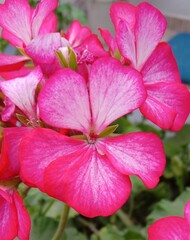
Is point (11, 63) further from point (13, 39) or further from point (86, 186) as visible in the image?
point (86, 186)

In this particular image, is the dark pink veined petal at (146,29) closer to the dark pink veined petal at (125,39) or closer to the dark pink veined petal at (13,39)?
the dark pink veined petal at (125,39)

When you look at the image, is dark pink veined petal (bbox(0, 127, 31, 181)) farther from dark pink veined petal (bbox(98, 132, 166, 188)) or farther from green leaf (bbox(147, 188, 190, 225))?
green leaf (bbox(147, 188, 190, 225))

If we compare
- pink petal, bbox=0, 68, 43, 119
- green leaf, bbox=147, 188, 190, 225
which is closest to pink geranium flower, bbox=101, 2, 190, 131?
pink petal, bbox=0, 68, 43, 119

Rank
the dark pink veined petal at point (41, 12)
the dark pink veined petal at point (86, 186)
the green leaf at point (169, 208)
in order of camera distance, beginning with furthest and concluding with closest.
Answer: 1. the green leaf at point (169, 208)
2. the dark pink veined petal at point (41, 12)
3. the dark pink veined petal at point (86, 186)

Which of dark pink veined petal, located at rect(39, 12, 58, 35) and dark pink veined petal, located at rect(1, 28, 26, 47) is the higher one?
dark pink veined petal, located at rect(39, 12, 58, 35)

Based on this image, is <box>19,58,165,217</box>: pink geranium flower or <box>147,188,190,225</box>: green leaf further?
<box>147,188,190,225</box>: green leaf

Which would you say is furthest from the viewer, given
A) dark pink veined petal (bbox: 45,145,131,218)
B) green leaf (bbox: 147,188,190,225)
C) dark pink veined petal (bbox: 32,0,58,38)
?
green leaf (bbox: 147,188,190,225)

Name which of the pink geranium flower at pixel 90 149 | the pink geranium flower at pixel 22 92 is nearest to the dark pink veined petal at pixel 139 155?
the pink geranium flower at pixel 90 149

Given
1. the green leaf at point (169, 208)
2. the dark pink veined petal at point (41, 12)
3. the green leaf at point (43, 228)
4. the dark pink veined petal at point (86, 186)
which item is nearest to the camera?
the dark pink veined petal at point (86, 186)

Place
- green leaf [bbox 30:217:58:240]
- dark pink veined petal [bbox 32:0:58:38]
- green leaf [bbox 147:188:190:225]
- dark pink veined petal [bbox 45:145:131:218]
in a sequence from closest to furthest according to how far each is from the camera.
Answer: dark pink veined petal [bbox 45:145:131:218]
dark pink veined petal [bbox 32:0:58:38]
green leaf [bbox 30:217:58:240]
green leaf [bbox 147:188:190:225]
